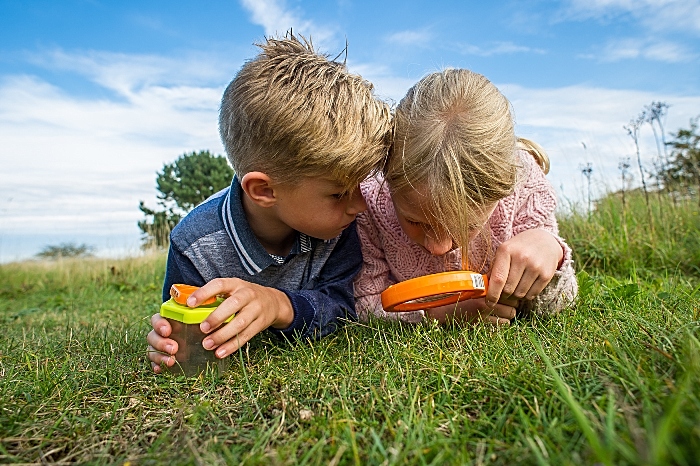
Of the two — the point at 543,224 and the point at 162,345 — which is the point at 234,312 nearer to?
the point at 162,345

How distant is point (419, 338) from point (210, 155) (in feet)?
52.6

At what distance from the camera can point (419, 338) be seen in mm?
1999

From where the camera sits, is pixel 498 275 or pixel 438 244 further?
pixel 438 244

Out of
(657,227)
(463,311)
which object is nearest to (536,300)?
(463,311)

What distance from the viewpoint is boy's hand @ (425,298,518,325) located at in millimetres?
2289

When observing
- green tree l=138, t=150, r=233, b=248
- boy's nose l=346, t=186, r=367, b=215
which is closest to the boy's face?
boy's nose l=346, t=186, r=367, b=215

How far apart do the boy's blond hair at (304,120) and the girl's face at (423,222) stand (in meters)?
0.21

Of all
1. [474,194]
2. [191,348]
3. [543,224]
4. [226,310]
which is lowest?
[191,348]

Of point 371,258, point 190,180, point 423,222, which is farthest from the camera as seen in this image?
point 190,180

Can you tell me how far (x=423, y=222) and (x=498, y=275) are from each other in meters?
0.37

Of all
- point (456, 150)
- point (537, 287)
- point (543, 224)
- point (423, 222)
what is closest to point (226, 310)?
point (423, 222)

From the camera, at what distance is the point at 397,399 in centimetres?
140

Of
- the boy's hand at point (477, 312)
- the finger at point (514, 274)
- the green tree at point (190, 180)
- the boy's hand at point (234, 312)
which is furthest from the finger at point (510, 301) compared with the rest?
the green tree at point (190, 180)

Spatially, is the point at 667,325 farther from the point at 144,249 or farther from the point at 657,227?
the point at 144,249
